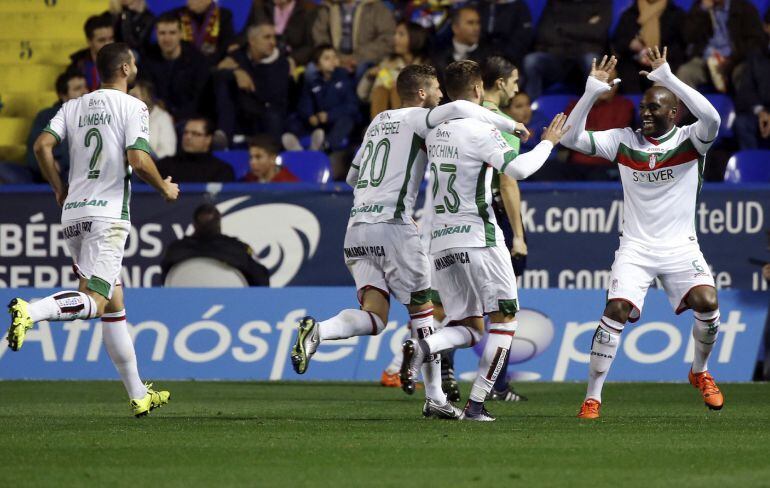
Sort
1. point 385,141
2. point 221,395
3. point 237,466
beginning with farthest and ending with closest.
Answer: point 221,395
point 385,141
point 237,466

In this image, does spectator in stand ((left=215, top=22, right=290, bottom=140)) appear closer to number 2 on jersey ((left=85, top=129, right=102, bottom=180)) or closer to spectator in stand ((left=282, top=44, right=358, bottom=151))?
spectator in stand ((left=282, top=44, right=358, bottom=151))

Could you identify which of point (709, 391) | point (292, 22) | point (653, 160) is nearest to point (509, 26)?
point (292, 22)

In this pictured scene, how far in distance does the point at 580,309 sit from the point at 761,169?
345 centimetres

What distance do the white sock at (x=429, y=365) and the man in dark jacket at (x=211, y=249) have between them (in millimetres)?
5591

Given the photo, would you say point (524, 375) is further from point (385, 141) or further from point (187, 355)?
point (385, 141)

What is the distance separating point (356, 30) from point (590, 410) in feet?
33.9

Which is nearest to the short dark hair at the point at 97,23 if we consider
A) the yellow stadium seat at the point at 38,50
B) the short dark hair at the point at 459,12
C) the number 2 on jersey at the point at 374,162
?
the yellow stadium seat at the point at 38,50

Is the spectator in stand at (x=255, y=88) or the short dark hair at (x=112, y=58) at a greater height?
the short dark hair at (x=112, y=58)

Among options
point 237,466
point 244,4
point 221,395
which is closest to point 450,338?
point 237,466

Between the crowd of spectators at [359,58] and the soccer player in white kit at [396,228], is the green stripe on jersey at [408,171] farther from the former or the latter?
the crowd of spectators at [359,58]

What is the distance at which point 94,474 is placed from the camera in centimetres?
626

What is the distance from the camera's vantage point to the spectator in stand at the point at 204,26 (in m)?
19.0

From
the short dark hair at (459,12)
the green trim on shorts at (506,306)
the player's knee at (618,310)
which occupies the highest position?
the short dark hair at (459,12)

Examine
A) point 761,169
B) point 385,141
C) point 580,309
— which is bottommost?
point 580,309
